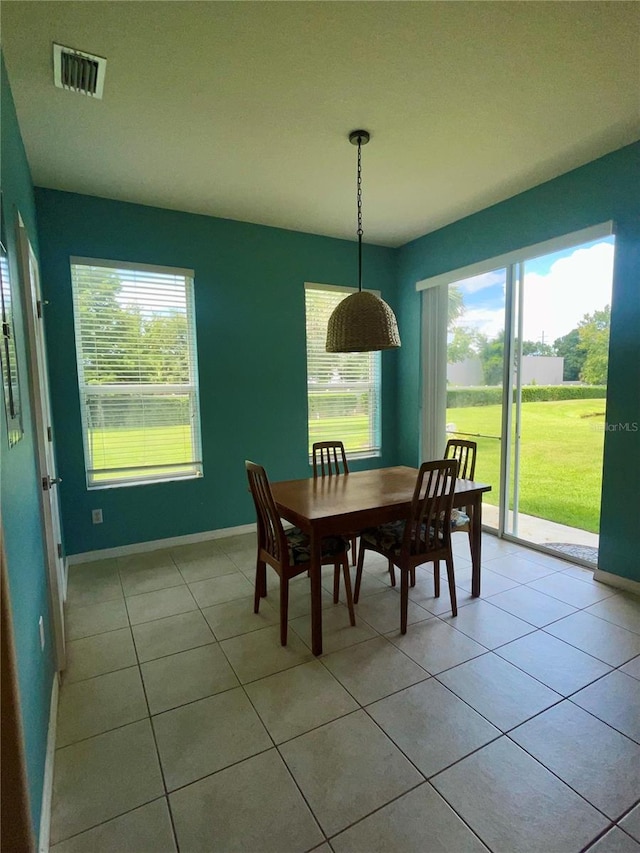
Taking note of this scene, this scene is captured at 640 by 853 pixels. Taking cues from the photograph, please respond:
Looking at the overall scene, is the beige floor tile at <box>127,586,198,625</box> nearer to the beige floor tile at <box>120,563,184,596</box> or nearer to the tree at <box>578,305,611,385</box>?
the beige floor tile at <box>120,563,184,596</box>

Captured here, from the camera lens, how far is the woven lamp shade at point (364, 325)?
225cm

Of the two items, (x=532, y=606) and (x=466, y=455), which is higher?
(x=466, y=455)

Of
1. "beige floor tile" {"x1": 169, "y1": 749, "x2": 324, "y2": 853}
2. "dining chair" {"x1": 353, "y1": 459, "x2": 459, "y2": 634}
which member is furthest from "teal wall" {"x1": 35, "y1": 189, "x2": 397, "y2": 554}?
"beige floor tile" {"x1": 169, "y1": 749, "x2": 324, "y2": 853}

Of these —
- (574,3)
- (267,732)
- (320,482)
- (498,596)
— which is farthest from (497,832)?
(574,3)

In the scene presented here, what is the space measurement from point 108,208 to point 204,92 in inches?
63.0

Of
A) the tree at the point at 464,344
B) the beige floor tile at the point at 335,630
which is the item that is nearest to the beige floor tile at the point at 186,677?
the beige floor tile at the point at 335,630

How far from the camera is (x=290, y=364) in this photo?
405cm

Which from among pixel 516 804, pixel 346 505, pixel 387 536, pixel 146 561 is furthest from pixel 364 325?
pixel 146 561

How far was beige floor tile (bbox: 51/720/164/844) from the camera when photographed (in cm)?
137

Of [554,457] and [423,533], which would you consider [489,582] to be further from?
[554,457]

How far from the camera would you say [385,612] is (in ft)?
8.43

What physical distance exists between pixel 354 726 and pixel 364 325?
1.85 meters

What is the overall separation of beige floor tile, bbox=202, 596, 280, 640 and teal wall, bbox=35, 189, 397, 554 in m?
1.22
